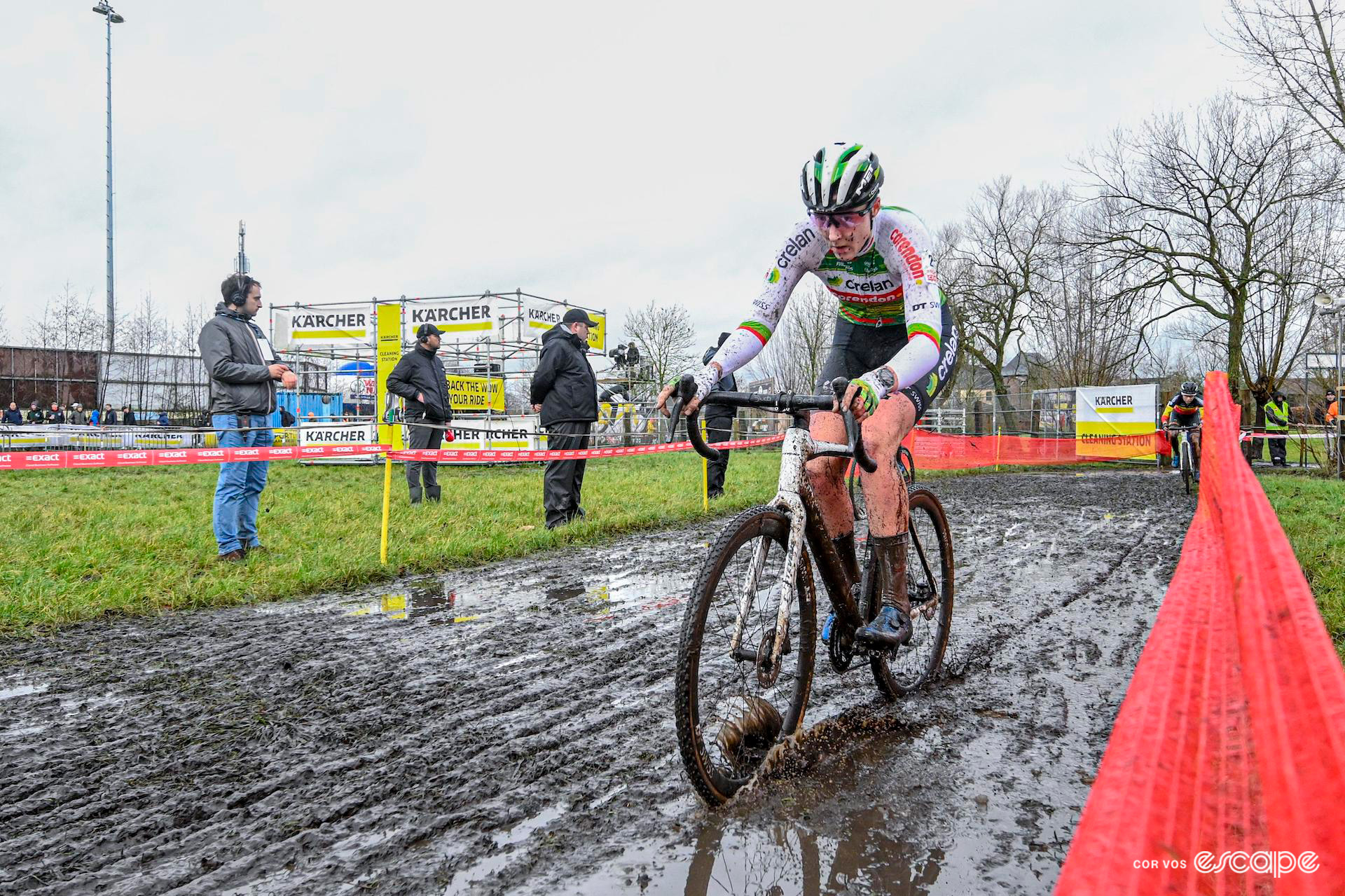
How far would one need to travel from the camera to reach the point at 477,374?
20.1m

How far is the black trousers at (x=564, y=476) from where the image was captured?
27.0 feet

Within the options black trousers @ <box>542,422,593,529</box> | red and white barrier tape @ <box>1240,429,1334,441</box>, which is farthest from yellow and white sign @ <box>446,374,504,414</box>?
red and white barrier tape @ <box>1240,429,1334,441</box>

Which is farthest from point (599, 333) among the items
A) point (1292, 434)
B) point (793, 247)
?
point (793, 247)

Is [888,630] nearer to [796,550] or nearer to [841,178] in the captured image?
[796,550]

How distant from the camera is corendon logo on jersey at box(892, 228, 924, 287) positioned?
342cm

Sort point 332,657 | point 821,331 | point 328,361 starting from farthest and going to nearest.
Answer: point 821,331 → point 328,361 → point 332,657

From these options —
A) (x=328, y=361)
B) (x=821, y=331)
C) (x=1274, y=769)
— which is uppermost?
(x=821, y=331)

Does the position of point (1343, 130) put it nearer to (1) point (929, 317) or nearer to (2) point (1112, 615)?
(2) point (1112, 615)

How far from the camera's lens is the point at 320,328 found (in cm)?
2077

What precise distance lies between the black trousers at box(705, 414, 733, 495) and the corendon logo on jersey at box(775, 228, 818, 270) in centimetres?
675

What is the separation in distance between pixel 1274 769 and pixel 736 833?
143 cm

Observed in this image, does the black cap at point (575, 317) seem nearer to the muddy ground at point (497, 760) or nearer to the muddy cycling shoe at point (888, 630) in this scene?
the muddy ground at point (497, 760)

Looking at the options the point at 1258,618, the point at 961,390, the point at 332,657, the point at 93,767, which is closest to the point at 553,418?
the point at 332,657

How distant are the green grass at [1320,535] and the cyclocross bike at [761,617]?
7.08 ft
